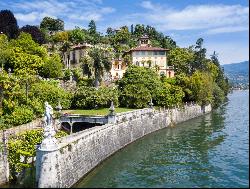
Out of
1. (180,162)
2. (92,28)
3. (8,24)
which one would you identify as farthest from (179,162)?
(92,28)

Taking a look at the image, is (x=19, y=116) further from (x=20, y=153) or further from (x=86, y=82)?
(x=86, y=82)

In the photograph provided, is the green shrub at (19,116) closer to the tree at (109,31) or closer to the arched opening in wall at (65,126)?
the arched opening in wall at (65,126)

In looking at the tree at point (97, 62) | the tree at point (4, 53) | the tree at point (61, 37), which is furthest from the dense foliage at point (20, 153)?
the tree at point (61, 37)

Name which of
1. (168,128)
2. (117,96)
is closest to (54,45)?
(117,96)

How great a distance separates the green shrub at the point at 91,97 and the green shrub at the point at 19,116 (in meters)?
13.3

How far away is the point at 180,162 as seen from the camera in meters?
39.8

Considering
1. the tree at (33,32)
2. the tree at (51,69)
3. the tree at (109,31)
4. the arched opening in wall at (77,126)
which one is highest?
the tree at (109,31)

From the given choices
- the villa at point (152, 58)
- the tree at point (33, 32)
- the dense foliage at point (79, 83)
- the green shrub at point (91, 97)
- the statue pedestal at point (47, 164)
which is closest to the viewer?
the statue pedestal at point (47, 164)

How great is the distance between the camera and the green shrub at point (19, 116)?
46.3 meters

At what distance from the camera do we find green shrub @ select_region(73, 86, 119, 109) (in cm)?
6206

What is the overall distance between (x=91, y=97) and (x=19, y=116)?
1672 centimetres

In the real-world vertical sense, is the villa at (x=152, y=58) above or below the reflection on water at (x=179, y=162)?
above

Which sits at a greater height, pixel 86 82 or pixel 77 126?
pixel 86 82

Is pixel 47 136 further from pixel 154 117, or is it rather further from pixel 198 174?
pixel 154 117
